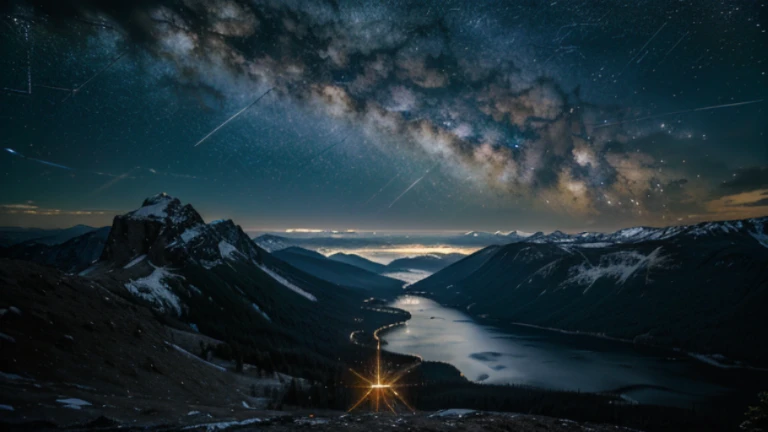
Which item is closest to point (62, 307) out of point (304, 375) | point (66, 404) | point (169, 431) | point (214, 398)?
point (214, 398)

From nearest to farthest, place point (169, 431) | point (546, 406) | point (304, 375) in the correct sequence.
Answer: point (169, 431)
point (546, 406)
point (304, 375)

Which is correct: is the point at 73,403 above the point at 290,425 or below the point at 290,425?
above

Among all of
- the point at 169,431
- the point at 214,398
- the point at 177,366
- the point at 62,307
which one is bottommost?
the point at 214,398

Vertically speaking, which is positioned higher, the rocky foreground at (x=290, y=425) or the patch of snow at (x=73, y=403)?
the patch of snow at (x=73, y=403)

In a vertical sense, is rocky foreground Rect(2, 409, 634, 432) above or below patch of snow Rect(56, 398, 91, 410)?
below

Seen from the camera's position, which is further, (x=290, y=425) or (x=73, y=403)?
(x=290, y=425)

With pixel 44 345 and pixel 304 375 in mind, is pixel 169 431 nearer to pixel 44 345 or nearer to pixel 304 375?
pixel 44 345

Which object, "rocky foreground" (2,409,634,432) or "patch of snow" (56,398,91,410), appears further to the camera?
"patch of snow" (56,398,91,410)

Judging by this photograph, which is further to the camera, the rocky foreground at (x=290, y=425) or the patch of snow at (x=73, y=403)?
the patch of snow at (x=73, y=403)
